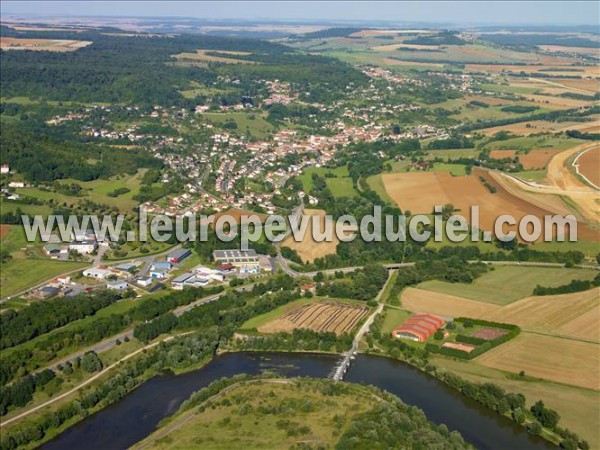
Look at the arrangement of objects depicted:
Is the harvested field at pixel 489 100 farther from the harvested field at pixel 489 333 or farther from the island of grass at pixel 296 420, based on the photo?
the island of grass at pixel 296 420

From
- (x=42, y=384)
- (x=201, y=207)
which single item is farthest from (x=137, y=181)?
(x=42, y=384)

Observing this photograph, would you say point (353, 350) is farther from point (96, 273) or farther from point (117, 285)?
point (96, 273)

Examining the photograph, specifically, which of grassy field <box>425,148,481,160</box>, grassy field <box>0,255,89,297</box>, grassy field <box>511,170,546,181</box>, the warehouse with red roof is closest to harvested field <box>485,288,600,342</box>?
the warehouse with red roof

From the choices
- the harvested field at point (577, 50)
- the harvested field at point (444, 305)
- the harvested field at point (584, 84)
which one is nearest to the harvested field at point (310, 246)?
the harvested field at point (444, 305)

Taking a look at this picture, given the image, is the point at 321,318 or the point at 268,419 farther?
the point at 321,318

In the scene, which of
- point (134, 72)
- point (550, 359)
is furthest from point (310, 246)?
point (134, 72)

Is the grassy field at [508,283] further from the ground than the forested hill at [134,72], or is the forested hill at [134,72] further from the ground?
the forested hill at [134,72]

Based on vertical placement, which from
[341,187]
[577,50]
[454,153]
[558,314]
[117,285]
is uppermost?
[577,50]
